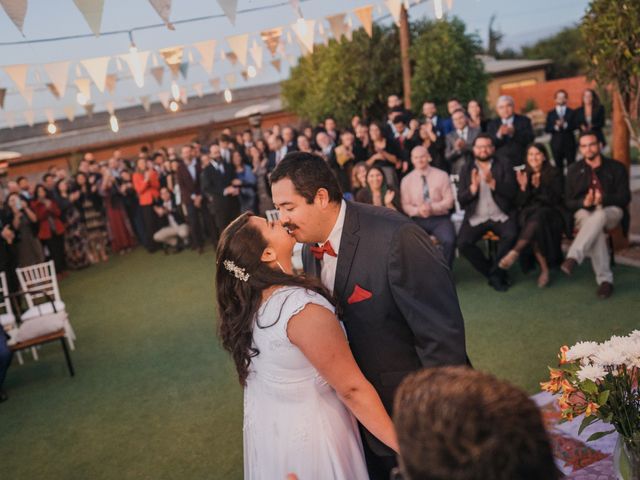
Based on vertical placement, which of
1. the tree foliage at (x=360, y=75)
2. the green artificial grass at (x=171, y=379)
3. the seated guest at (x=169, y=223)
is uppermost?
the tree foliage at (x=360, y=75)

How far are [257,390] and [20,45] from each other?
7.72 metres

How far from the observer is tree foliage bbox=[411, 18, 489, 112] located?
9703 millimetres

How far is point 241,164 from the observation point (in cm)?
973

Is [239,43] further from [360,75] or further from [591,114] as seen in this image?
[591,114]

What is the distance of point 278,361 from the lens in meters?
1.92

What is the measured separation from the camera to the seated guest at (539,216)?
540cm

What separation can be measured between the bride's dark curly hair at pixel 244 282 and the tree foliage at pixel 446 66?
8.53 metres

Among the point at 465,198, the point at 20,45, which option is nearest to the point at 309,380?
the point at 465,198

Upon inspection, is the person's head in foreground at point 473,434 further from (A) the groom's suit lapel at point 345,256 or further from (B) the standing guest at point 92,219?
(B) the standing guest at point 92,219

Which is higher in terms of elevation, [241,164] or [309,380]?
[241,164]

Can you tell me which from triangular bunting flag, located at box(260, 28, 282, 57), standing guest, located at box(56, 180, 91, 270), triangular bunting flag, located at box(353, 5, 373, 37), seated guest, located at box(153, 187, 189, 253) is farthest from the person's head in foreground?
standing guest, located at box(56, 180, 91, 270)

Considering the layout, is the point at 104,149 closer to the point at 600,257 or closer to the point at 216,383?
the point at 216,383

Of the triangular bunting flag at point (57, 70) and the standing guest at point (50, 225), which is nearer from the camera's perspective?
the triangular bunting flag at point (57, 70)

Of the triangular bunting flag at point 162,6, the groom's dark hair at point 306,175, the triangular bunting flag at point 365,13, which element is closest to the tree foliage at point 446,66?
the triangular bunting flag at point 365,13
